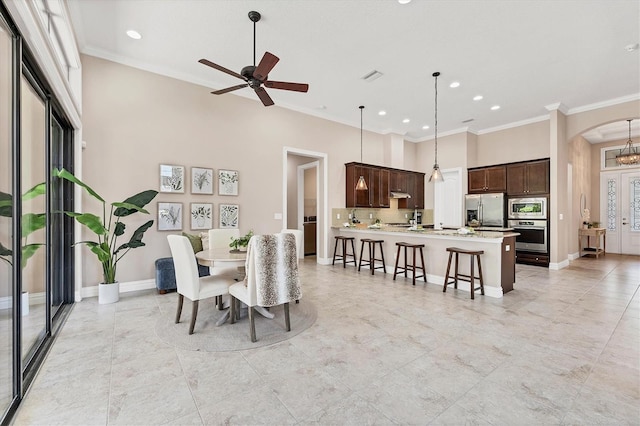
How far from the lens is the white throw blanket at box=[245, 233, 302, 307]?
8.71 ft

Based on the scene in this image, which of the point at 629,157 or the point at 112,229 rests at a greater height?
the point at 629,157

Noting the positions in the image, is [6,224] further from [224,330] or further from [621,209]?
[621,209]

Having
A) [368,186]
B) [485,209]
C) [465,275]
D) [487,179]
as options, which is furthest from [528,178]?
[465,275]

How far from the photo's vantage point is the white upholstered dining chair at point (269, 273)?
2.66 metres

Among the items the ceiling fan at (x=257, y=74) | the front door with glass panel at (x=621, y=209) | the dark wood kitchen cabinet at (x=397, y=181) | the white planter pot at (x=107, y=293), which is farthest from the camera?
the front door with glass panel at (x=621, y=209)

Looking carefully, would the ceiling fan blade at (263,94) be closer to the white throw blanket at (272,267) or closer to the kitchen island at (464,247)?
the white throw blanket at (272,267)

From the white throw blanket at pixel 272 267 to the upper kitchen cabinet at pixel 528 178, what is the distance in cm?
625

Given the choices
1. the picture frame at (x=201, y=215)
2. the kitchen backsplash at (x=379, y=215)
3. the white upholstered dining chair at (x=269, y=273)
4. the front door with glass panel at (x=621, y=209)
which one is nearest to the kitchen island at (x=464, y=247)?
the kitchen backsplash at (x=379, y=215)

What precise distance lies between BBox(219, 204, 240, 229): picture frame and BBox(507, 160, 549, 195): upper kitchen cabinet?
6210 mm

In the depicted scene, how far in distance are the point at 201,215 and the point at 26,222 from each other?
2.58 m

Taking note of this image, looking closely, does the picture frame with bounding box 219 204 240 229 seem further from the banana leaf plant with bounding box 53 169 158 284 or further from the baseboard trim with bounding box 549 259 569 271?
the baseboard trim with bounding box 549 259 569 271

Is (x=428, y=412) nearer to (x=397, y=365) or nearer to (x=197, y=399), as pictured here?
(x=397, y=365)

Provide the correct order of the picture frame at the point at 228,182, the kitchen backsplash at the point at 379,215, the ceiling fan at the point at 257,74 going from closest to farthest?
1. the ceiling fan at the point at 257,74
2. the picture frame at the point at 228,182
3. the kitchen backsplash at the point at 379,215

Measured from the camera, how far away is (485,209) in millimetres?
7160
